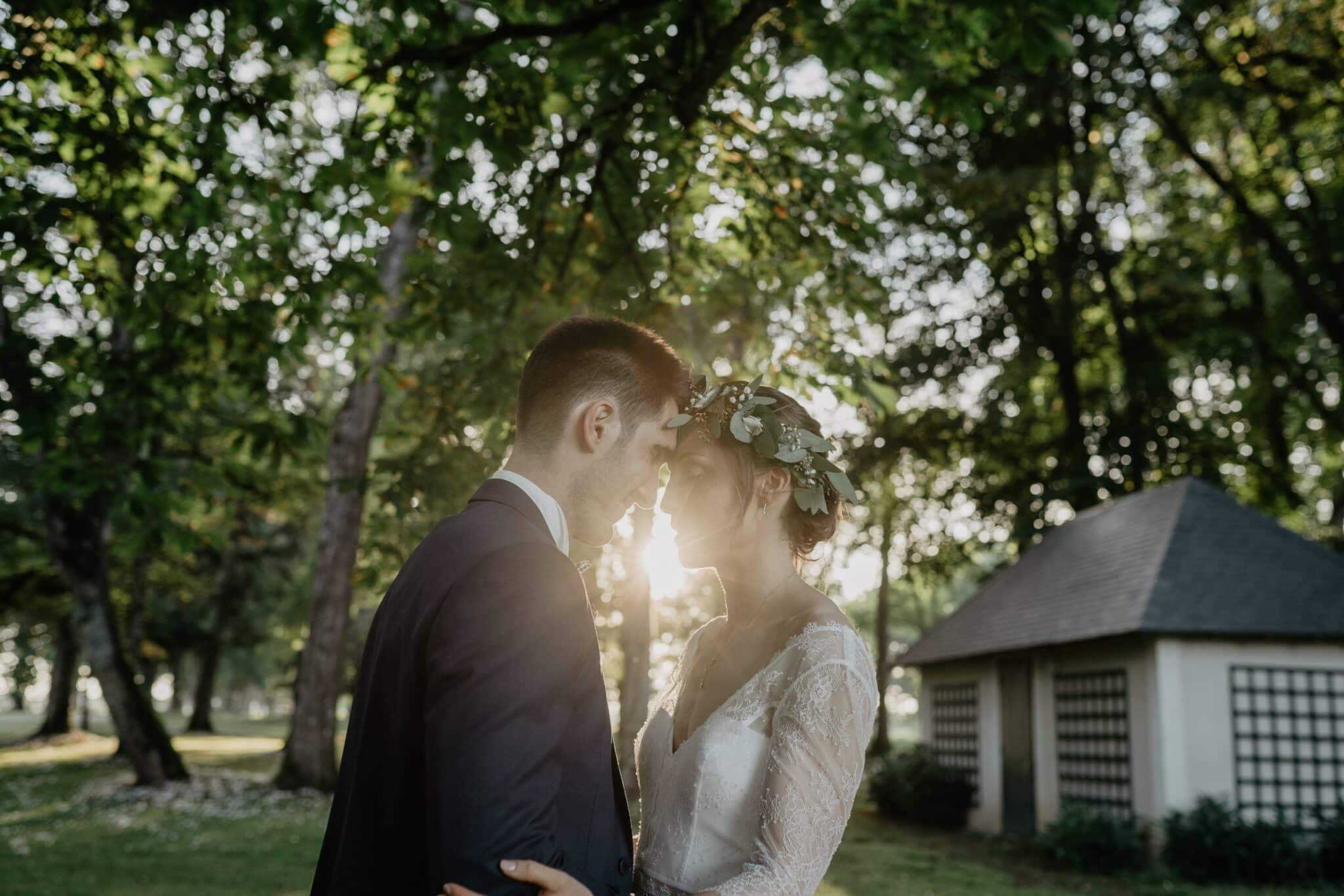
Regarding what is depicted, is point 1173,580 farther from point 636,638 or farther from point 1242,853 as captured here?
point 636,638

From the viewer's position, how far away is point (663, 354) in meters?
3.25

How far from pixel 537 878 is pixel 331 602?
1864cm

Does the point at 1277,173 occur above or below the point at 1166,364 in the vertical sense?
above

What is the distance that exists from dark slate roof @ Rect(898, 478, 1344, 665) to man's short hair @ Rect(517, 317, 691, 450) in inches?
593

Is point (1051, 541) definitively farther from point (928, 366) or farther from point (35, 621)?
point (35, 621)

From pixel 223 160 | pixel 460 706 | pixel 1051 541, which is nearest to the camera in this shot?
pixel 460 706

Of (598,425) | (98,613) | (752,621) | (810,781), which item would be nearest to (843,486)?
(752,621)

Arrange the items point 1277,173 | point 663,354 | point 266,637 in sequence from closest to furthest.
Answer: point 663,354 < point 1277,173 < point 266,637

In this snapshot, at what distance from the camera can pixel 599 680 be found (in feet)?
8.32

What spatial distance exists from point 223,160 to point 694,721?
17.7ft

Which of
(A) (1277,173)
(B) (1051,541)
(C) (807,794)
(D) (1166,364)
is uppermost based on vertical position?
(A) (1277,173)

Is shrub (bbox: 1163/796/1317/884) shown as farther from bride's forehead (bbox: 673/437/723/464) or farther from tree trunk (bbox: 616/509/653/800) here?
bride's forehead (bbox: 673/437/723/464)

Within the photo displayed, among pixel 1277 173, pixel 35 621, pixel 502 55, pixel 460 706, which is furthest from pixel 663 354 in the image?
pixel 35 621

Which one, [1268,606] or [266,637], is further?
[266,637]
